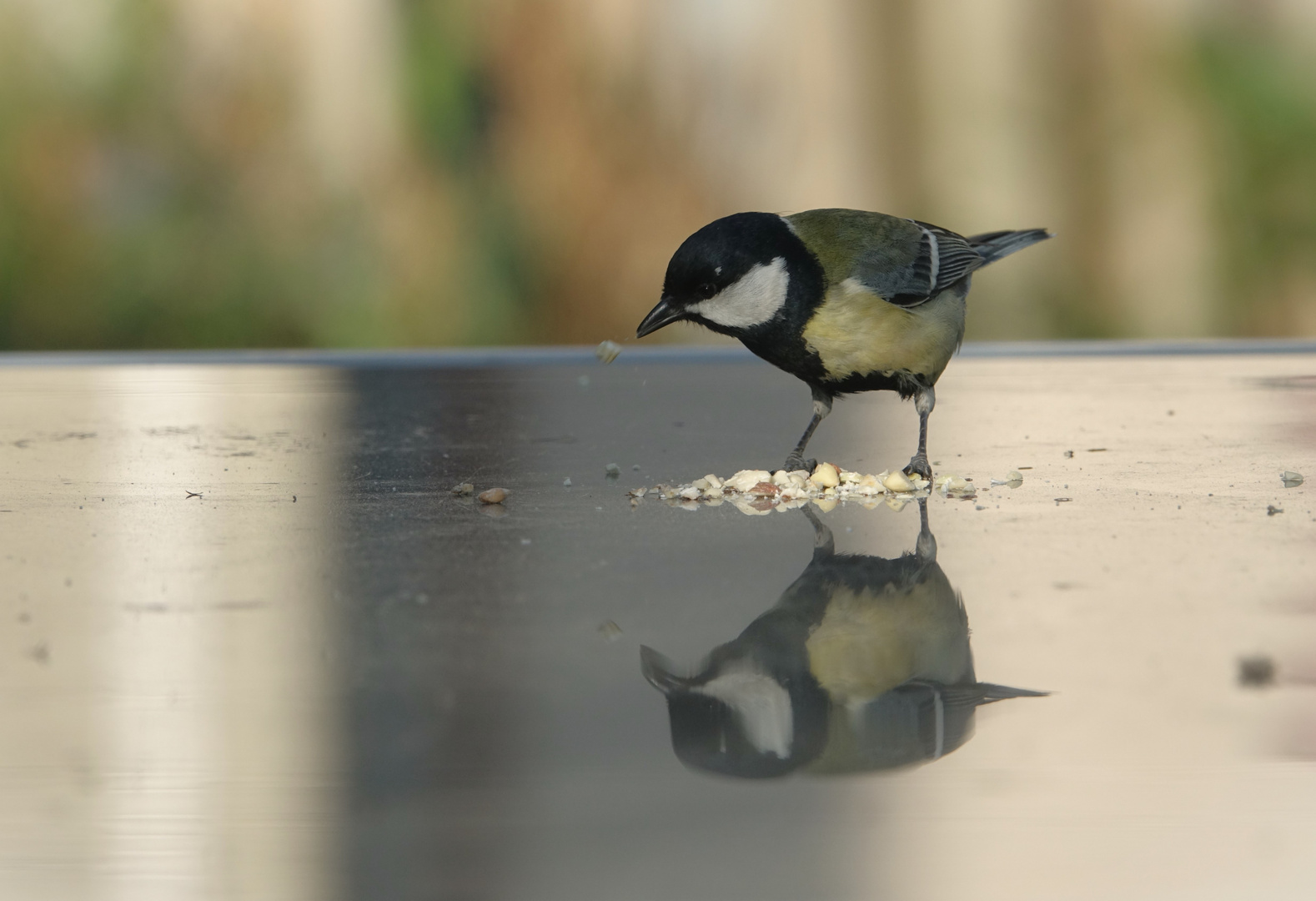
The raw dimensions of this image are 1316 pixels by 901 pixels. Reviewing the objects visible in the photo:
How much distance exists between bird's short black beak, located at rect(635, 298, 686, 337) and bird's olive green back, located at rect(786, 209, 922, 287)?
0.31 m

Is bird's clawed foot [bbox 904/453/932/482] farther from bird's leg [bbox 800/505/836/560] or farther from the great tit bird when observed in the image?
bird's leg [bbox 800/505/836/560]

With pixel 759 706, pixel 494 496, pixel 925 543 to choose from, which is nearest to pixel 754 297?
pixel 494 496

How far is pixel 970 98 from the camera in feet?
27.5

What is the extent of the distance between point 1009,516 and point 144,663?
1503 millimetres

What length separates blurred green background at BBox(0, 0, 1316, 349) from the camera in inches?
303

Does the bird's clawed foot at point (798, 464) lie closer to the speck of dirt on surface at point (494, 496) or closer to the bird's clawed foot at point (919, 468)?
the bird's clawed foot at point (919, 468)

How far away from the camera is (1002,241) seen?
4.20 m

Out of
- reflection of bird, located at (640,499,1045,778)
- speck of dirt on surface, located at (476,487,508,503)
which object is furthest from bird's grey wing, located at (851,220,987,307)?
reflection of bird, located at (640,499,1045,778)

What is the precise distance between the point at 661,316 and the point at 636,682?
1494mm

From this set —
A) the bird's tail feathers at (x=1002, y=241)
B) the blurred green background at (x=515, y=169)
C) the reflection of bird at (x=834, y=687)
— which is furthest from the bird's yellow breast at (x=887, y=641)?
the blurred green background at (x=515, y=169)

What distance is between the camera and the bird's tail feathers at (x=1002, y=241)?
407 centimetres

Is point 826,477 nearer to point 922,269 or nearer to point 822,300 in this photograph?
point 822,300

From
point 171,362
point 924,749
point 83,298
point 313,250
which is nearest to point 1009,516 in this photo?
point 924,749

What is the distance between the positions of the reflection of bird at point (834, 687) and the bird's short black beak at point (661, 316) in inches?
39.7
